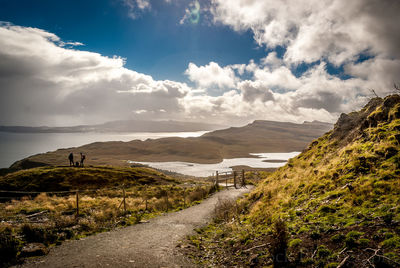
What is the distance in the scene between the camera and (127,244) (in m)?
10.2

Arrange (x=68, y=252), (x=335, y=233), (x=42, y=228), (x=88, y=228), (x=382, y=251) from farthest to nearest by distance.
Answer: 1. (x=88, y=228)
2. (x=42, y=228)
3. (x=68, y=252)
4. (x=335, y=233)
5. (x=382, y=251)

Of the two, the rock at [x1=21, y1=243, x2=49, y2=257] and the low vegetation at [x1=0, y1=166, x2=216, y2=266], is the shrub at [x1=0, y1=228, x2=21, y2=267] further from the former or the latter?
the rock at [x1=21, y1=243, x2=49, y2=257]

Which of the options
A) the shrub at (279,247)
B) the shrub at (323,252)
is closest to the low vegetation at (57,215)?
the shrub at (279,247)

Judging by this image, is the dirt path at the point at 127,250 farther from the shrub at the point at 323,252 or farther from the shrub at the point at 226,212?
the shrub at the point at 323,252

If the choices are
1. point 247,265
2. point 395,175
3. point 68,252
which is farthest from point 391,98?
point 68,252

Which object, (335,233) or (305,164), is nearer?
(335,233)

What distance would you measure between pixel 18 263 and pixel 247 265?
8.30 metres

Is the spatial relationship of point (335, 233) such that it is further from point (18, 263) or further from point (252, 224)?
point (18, 263)

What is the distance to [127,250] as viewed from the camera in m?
9.36

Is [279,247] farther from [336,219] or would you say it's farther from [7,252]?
[7,252]

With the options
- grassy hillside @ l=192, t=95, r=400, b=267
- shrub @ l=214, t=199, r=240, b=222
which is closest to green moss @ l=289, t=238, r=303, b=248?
grassy hillside @ l=192, t=95, r=400, b=267

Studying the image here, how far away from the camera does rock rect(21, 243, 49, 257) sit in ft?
28.3

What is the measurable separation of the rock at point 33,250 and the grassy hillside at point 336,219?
256 inches

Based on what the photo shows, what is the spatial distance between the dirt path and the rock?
0.30 meters
